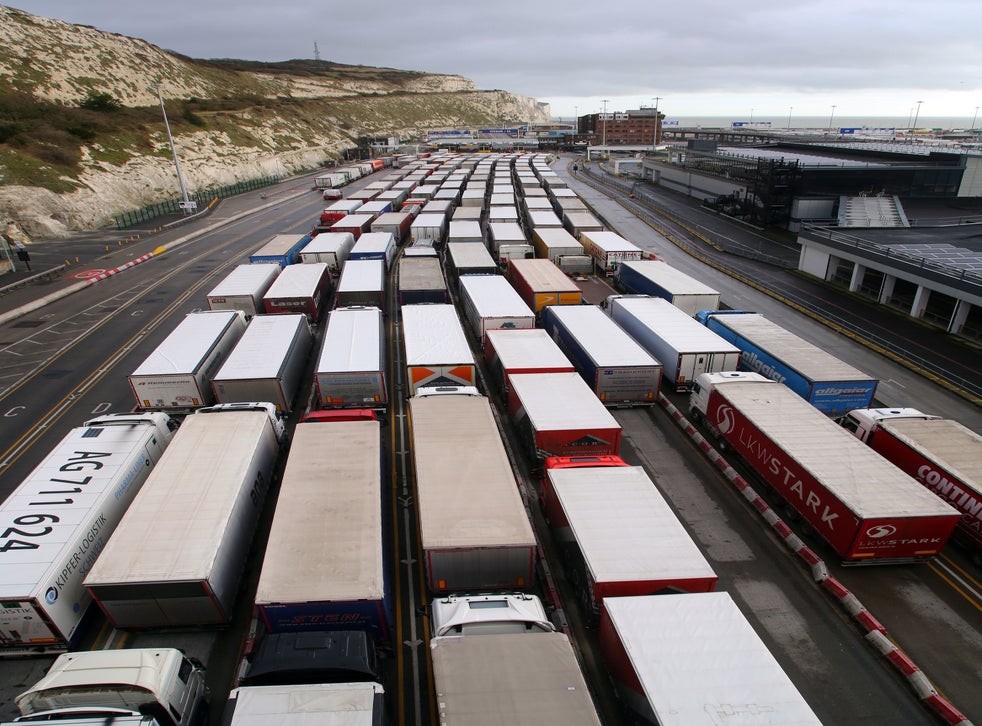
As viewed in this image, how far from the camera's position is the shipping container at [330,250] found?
43.9m

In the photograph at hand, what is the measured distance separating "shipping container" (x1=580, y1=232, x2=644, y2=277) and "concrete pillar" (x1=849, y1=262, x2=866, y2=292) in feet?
56.3

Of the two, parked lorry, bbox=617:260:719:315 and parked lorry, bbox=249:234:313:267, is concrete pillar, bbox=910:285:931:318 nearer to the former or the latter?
parked lorry, bbox=617:260:719:315

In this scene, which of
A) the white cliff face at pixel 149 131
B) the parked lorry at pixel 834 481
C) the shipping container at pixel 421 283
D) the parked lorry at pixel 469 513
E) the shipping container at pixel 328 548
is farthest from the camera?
the white cliff face at pixel 149 131

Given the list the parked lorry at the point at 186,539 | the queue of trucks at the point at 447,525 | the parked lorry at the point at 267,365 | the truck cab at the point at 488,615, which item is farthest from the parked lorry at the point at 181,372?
the truck cab at the point at 488,615

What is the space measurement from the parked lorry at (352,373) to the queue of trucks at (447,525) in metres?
0.13

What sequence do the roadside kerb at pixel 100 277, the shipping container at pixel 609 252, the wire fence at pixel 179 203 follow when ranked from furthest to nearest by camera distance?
the wire fence at pixel 179 203, the shipping container at pixel 609 252, the roadside kerb at pixel 100 277

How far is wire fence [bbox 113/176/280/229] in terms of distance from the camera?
2753 inches

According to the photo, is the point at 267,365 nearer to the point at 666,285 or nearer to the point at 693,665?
the point at 693,665

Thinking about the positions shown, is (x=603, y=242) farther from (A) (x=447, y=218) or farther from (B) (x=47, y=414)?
(B) (x=47, y=414)

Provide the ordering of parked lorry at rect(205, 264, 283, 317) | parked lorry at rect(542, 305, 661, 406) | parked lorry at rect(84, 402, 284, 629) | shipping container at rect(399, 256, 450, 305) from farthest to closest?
shipping container at rect(399, 256, 450, 305)
parked lorry at rect(205, 264, 283, 317)
parked lorry at rect(542, 305, 661, 406)
parked lorry at rect(84, 402, 284, 629)

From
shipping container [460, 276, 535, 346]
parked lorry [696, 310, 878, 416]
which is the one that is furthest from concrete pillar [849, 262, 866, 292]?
shipping container [460, 276, 535, 346]

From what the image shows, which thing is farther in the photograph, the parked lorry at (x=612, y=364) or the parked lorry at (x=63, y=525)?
the parked lorry at (x=612, y=364)

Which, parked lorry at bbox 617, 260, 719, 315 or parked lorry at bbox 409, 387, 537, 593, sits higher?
parked lorry at bbox 617, 260, 719, 315

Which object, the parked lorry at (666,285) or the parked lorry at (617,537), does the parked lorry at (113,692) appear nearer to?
the parked lorry at (617,537)
